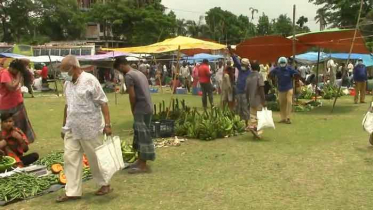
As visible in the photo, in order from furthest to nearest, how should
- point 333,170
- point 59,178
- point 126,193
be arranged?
1. point 333,170
2. point 59,178
3. point 126,193

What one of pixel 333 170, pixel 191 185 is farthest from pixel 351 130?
pixel 191 185

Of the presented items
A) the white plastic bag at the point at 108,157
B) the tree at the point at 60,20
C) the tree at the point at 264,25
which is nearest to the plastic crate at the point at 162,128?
the white plastic bag at the point at 108,157

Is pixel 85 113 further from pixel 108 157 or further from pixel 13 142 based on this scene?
pixel 13 142

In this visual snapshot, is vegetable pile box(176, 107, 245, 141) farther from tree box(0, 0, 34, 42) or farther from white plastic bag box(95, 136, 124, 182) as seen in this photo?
tree box(0, 0, 34, 42)

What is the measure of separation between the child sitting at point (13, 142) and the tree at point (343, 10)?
118 feet

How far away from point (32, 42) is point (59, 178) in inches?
1756

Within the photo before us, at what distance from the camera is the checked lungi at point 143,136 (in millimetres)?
6570

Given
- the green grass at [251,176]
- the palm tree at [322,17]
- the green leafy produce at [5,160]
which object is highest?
the palm tree at [322,17]

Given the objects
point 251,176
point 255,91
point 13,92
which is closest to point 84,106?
point 251,176

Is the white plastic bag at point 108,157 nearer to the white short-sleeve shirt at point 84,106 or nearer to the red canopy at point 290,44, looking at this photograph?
the white short-sleeve shirt at point 84,106

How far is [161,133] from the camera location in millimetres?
9672

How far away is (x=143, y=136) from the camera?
6.60 meters

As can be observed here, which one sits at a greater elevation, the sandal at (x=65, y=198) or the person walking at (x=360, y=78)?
the person walking at (x=360, y=78)

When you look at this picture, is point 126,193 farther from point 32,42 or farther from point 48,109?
point 32,42
